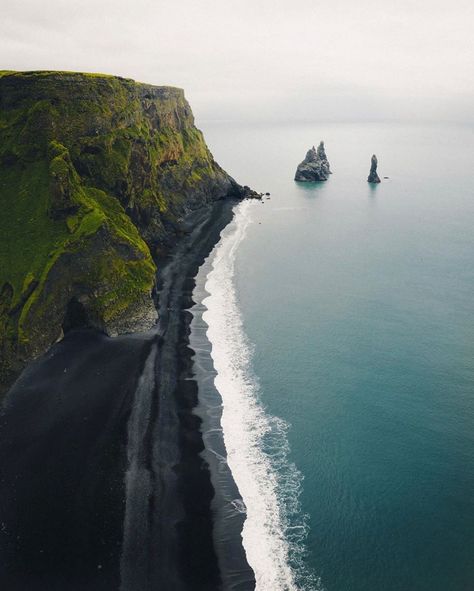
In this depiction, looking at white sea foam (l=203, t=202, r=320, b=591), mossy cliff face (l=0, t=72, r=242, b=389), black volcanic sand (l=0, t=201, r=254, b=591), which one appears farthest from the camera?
mossy cliff face (l=0, t=72, r=242, b=389)

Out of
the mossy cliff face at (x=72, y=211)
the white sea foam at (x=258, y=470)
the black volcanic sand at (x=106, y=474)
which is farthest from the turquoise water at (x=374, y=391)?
the mossy cliff face at (x=72, y=211)

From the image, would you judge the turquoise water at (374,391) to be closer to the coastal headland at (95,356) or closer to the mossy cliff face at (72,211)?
the coastal headland at (95,356)

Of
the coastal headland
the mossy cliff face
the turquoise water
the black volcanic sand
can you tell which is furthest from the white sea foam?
the mossy cliff face

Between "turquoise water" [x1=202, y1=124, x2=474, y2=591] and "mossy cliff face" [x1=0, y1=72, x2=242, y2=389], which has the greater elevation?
"mossy cliff face" [x1=0, y1=72, x2=242, y2=389]

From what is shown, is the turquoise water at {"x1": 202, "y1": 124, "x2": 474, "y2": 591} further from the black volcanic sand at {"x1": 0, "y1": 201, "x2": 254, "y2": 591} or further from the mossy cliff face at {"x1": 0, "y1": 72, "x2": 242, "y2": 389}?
the mossy cliff face at {"x1": 0, "y1": 72, "x2": 242, "y2": 389}

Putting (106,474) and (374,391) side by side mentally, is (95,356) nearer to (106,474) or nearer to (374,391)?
(106,474)

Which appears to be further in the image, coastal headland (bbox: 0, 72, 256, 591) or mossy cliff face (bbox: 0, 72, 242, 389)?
mossy cliff face (bbox: 0, 72, 242, 389)
